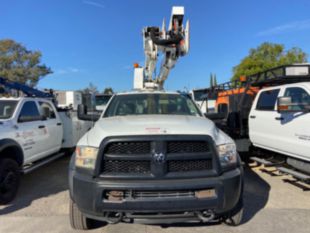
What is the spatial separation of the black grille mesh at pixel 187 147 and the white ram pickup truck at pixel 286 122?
2.23 metres

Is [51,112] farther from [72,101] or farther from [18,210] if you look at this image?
[72,101]

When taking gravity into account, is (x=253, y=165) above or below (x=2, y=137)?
below

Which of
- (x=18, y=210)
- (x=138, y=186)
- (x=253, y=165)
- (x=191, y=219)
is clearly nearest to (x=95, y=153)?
(x=138, y=186)

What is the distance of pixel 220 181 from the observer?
109 inches

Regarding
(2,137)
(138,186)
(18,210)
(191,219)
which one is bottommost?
(18,210)

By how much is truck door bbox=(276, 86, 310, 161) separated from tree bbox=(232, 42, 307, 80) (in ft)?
88.6

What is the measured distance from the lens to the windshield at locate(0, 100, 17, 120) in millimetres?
5082

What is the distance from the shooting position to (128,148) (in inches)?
113

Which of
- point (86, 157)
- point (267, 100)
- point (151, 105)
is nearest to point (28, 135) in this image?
point (151, 105)

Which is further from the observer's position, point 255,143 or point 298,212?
point 255,143

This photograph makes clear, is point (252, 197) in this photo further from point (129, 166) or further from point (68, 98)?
point (68, 98)

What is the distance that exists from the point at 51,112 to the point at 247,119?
5.17 metres

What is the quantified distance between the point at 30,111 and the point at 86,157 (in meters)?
3.32

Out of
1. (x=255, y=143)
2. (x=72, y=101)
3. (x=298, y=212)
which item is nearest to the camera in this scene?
(x=298, y=212)
